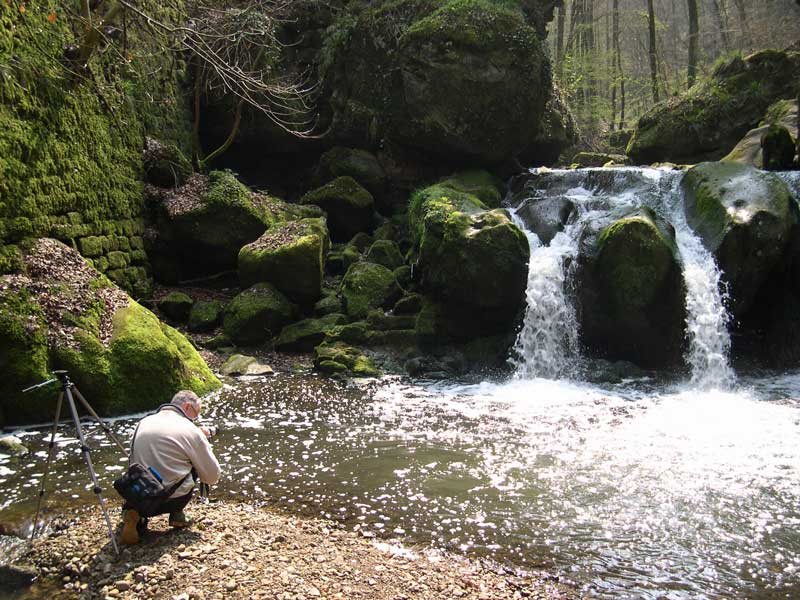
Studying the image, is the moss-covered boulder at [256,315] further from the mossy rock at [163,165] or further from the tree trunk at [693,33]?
the tree trunk at [693,33]

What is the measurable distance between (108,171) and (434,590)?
1030 centimetres

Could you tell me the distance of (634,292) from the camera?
10.5 metres

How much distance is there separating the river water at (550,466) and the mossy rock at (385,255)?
14.3ft

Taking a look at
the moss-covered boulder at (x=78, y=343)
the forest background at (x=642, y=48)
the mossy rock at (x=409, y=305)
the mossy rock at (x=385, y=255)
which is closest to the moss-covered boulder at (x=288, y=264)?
the mossy rock at (x=385, y=255)

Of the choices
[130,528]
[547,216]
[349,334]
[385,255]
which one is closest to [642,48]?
[547,216]

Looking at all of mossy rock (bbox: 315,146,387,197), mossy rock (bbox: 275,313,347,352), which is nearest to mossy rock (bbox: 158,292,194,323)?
mossy rock (bbox: 275,313,347,352)

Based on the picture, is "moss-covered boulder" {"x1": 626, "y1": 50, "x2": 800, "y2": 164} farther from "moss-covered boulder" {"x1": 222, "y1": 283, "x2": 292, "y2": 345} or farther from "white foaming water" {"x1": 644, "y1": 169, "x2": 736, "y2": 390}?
"moss-covered boulder" {"x1": 222, "y1": 283, "x2": 292, "y2": 345}

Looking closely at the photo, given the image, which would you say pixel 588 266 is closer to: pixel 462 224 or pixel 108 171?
pixel 462 224

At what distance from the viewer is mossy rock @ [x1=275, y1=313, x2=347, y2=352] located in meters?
11.7

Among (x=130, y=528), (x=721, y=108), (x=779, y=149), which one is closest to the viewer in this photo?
(x=130, y=528)

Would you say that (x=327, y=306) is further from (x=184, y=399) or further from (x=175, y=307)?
(x=184, y=399)

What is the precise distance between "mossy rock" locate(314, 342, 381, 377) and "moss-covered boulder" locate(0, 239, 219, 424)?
2.19 meters

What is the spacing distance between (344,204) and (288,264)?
3.98 metres

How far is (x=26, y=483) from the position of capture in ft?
18.5
